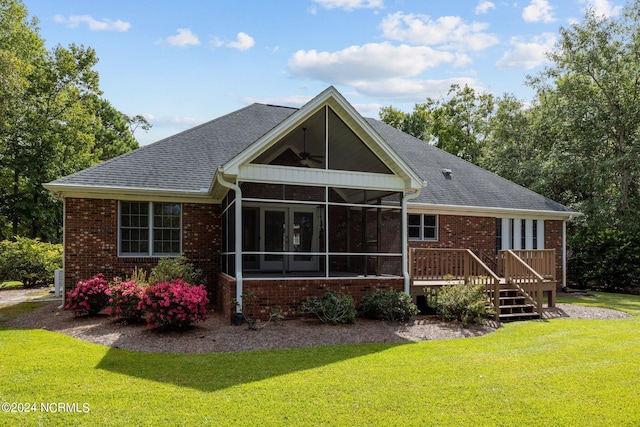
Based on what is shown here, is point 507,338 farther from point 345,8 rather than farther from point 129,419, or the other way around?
point 345,8

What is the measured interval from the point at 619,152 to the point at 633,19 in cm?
653

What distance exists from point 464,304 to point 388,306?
6.13 ft

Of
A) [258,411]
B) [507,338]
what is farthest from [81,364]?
[507,338]

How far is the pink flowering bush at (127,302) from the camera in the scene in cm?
994

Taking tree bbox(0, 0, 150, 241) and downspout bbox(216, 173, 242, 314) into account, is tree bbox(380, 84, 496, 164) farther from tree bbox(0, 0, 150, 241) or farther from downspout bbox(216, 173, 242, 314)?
downspout bbox(216, 173, 242, 314)

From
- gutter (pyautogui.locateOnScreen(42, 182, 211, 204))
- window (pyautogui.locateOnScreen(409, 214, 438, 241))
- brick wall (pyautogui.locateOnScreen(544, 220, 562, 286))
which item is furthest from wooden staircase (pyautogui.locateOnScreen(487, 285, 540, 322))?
gutter (pyautogui.locateOnScreen(42, 182, 211, 204))

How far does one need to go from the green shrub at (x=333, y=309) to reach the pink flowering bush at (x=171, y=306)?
2.50 metres

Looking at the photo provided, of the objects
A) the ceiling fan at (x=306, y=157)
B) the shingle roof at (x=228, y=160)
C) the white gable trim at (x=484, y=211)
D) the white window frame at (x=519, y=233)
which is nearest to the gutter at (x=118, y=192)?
the shingle roof at (x=228, y=160)

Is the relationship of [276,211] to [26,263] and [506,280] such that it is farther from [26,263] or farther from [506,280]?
[26,263]

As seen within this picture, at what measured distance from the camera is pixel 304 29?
1305cm

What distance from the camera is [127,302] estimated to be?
996 cm

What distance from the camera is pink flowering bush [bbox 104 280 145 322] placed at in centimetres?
994

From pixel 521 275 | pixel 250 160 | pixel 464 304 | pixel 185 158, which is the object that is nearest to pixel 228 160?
pixel 250 160

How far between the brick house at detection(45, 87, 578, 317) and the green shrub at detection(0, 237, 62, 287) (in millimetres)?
8652
